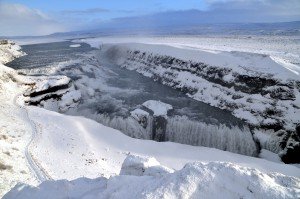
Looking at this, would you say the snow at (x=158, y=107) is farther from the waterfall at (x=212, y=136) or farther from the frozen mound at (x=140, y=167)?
the frozen mound at (x=140, y=167)

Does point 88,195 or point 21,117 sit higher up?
point 88,195

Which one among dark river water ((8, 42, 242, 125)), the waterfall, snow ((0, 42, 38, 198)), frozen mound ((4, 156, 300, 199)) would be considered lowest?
the waterfall

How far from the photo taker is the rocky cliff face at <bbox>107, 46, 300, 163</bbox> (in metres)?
33.1

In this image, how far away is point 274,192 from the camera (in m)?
9.61

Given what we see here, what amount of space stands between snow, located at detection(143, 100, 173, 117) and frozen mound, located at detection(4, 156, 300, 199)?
2611 cm

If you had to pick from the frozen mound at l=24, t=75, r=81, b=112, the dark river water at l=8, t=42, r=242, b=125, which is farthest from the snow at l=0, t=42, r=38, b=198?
the dark river water at l=8, t=42, r=242, b=125

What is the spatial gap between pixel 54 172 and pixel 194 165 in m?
13.7

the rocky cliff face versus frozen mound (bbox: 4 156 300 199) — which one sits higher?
frozen mound (bbox: 4 156 300 199)

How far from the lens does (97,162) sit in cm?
2553

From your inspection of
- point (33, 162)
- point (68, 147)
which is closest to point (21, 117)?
point (68, 147)

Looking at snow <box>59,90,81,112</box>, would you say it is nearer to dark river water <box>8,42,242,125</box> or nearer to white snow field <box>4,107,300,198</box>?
dark river water <box>8,42,242,125</box>

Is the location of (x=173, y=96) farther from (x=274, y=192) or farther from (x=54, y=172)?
(x=274, y=192)

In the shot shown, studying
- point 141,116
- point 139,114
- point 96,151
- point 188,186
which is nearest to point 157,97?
point 139,114

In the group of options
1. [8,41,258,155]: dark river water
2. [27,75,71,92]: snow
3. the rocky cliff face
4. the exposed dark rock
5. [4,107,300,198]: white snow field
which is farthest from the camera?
[27,75,71,92]: snow
